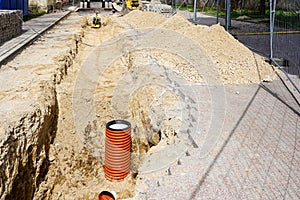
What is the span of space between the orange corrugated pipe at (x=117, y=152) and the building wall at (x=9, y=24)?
367 inches

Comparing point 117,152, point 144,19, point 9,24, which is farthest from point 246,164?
point 144,19

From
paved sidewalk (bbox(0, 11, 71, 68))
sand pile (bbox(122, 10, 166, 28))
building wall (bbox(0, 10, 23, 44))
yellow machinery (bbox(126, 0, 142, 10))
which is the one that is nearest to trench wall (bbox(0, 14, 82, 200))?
paved sidewalk (bbox(0, 11, 71, 68))

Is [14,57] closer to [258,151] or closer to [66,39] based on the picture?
[66,39]

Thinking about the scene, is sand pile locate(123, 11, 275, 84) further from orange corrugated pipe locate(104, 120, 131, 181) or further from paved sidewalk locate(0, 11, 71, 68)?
paved sidewalk locate(0, 11, 71, 68)

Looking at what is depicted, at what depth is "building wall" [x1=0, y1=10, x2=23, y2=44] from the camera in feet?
42.2

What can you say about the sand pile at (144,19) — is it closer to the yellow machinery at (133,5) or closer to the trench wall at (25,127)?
the yellow machinery at (133,5)

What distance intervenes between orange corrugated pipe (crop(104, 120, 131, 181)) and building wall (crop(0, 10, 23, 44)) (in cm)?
933

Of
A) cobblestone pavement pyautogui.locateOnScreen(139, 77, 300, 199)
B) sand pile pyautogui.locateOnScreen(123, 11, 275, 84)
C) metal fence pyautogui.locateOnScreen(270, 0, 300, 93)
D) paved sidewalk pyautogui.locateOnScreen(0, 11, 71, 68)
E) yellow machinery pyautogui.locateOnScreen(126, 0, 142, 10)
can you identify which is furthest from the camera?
yellow machinery pyautogui.locateOnScreen(126, 0, 142, 10)

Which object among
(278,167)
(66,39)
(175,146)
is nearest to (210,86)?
(175,146)

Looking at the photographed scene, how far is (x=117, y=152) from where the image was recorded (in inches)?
223

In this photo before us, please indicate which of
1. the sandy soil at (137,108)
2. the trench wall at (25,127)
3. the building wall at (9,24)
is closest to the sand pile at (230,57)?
the sandy soil at (137,108)

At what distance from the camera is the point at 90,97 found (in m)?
9.96

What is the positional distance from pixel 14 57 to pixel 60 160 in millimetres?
5887

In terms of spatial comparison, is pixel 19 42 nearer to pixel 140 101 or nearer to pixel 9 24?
pixel 9 24
